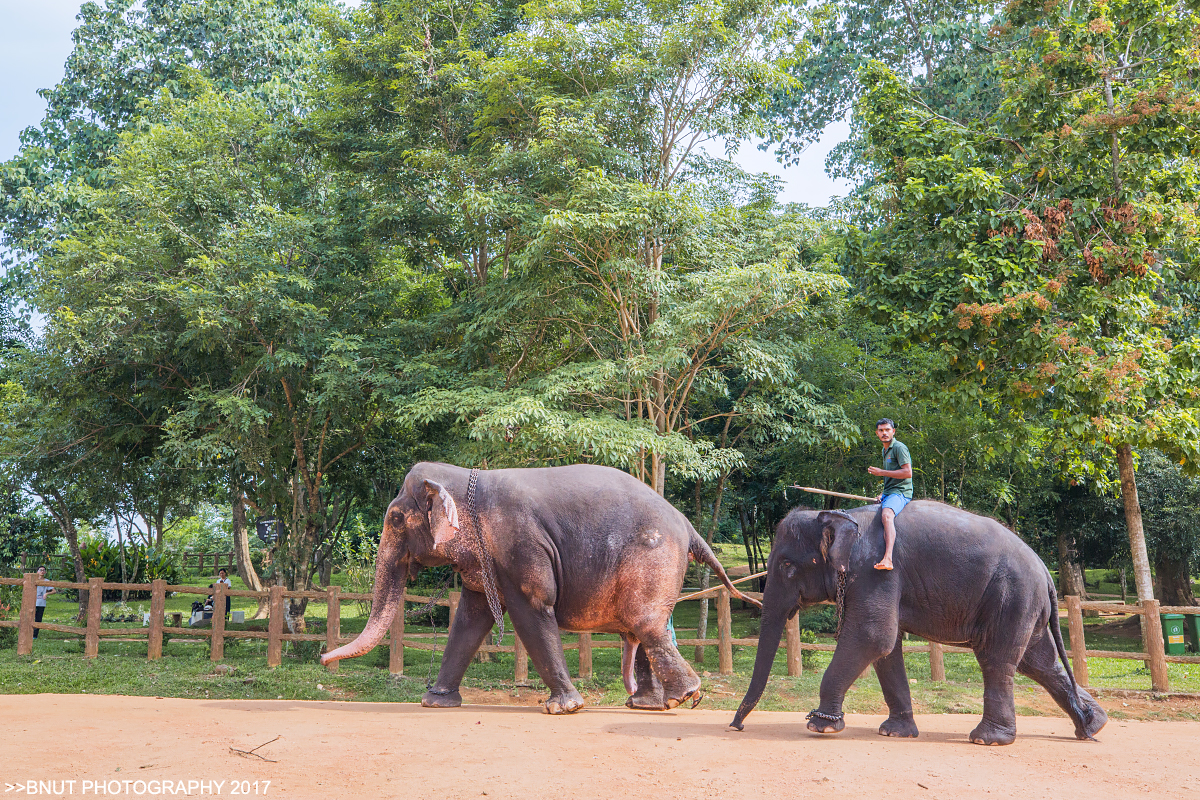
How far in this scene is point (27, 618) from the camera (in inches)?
503

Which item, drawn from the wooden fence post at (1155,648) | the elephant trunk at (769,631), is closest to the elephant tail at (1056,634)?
the elephant trunk at (769,631)

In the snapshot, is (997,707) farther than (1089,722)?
No

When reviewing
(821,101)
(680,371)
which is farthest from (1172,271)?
(821,101)

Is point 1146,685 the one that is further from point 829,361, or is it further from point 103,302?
point 103,302

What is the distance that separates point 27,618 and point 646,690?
9664 millimetres

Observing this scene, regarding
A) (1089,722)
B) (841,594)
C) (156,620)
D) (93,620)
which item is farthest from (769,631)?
(93,620)

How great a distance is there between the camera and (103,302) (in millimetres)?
13602

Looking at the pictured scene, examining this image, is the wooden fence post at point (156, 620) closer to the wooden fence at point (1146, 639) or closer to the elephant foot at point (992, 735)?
the elephant foot at point (992, 735)

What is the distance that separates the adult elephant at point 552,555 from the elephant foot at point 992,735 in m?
2.28

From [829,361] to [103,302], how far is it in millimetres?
11705

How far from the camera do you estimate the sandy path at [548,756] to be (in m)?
5.29

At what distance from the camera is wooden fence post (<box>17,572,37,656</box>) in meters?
12.7

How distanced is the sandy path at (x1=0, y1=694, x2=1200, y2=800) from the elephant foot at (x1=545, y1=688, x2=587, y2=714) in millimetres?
134

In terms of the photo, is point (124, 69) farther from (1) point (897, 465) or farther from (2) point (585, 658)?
(1) point (897, 465)
